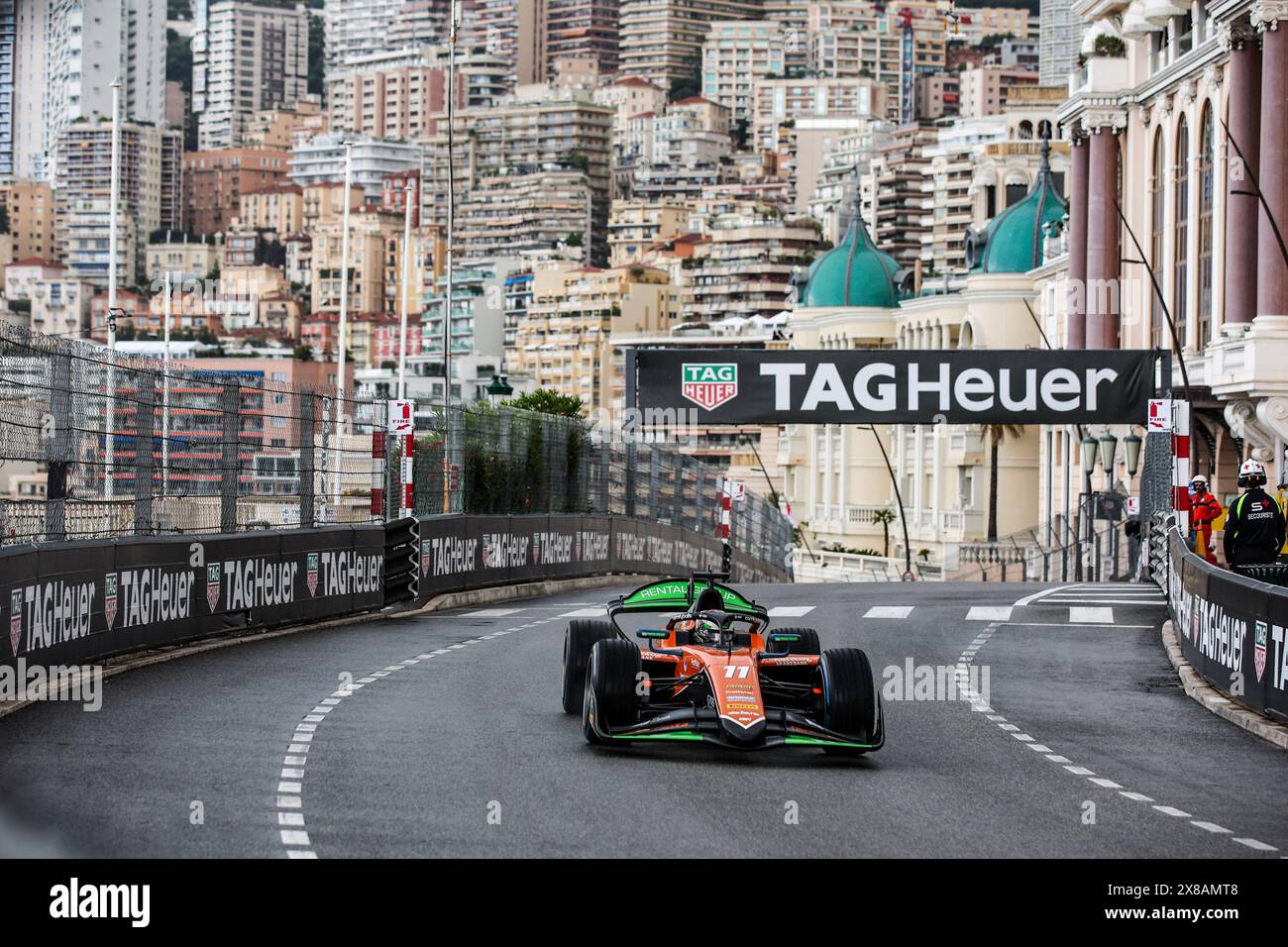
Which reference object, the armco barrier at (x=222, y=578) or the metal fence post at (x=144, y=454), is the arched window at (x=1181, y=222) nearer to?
the armco barrier at (x=222, y=578)

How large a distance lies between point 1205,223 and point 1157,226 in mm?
5207

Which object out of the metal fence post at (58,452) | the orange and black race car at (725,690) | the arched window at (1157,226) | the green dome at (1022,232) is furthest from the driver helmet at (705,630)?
the green dome at (1022,232)

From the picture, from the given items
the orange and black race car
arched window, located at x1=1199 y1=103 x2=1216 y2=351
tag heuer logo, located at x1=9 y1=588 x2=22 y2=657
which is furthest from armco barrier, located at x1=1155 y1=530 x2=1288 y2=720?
arched window, located at x1=1199 y1=103 x2=1216 y2=351

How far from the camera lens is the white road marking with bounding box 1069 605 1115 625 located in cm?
2883

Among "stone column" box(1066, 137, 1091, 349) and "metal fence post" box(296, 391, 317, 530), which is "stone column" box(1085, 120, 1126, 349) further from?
"metal fence post" box(296, 391, 317, 530)

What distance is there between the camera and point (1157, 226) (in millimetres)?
62031

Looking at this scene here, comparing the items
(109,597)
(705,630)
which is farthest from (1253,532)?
(109,597)

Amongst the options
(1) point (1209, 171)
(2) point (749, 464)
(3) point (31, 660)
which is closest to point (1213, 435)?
(1) point (1209, 171)

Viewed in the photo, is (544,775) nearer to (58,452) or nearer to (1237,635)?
(58,452)

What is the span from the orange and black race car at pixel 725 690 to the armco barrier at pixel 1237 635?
12.6 feet

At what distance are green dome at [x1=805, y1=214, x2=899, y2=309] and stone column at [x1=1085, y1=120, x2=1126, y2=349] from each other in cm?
5625

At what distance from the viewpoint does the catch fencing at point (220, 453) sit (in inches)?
743
